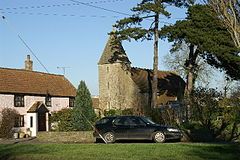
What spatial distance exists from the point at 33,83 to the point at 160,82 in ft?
95.0

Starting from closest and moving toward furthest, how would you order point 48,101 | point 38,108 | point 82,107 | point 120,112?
point 82,107 < point 120,112 < point 38,108 < point 48,101

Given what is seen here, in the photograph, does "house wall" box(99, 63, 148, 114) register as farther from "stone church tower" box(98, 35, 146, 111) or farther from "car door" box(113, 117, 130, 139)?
"car door" box(113, 117, 130, 139)

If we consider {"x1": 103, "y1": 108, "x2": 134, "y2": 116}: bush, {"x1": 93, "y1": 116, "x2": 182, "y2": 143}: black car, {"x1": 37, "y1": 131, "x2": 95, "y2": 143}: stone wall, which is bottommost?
{"x1": 37, "y1": 131, "x2": 95, "y2": 143}: stone wall

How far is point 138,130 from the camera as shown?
87.4ft

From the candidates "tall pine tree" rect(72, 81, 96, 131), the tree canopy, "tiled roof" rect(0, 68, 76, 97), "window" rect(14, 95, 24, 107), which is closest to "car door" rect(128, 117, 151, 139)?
"tall pine tree" rect(72, 81, 96, 131)

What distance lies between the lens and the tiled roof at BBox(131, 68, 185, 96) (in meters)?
75.8

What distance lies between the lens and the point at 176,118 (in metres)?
34.1

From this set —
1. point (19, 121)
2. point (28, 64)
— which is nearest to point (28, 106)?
point (19, 121)

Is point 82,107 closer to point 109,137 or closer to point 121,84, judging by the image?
point 109,137

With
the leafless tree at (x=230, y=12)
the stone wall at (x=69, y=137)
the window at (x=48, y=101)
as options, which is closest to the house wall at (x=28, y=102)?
the window at (x=48, y=101)

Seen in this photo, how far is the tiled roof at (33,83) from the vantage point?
50.6 metres

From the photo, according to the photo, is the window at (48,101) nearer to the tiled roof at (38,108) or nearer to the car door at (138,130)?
the tiled roof at (38,108)

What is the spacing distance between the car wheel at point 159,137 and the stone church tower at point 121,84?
4626 cm

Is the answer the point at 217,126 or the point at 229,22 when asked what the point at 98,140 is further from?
the point at 229,22
